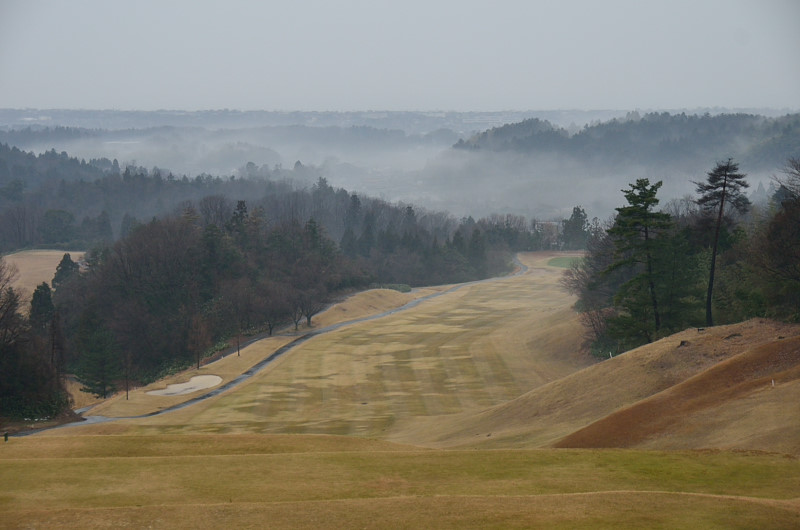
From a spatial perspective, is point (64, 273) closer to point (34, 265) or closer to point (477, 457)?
point (34, 265)

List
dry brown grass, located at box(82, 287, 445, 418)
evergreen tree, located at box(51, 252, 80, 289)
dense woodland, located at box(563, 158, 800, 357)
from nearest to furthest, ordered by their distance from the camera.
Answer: dense woodland, located at box(563, 158, 800, 357) → dry brown grass, located at box(82, 287, 445, 418) → evergreen tree, located at box(51, 252, 80, 289)

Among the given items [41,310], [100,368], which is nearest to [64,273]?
[41,310]

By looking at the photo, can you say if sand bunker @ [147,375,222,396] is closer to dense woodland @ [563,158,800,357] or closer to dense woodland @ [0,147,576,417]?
dense woodland @ [0,147,576,417]

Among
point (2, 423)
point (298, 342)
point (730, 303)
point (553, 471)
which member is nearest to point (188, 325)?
point (298, 342)

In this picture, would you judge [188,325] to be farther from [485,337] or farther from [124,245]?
[485,337]

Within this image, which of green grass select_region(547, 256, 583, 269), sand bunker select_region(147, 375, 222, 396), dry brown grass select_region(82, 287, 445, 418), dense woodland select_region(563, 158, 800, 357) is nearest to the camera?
dense woodland select_region(563, 158, 800, 357)

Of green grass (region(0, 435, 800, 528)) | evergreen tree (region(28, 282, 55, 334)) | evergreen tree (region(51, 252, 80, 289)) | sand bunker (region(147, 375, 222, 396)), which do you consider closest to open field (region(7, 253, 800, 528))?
green grass (region(0, 435, 800, 528))
